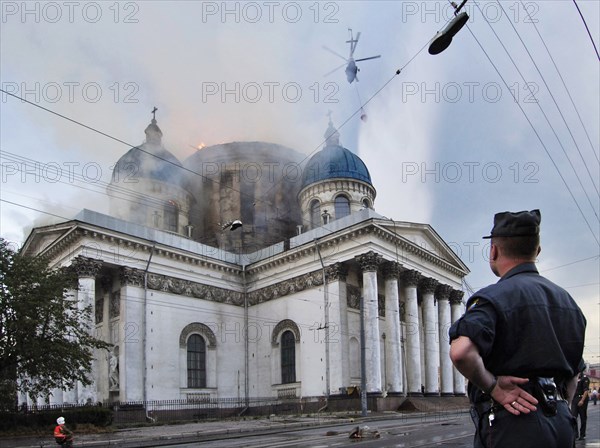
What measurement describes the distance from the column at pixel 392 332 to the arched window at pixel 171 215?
1701cm

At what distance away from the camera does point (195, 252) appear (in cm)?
3744

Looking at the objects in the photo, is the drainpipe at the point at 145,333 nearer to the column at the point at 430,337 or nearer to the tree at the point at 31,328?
the tree at the point at 31,328

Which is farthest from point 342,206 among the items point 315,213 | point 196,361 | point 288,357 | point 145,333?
point 145,333

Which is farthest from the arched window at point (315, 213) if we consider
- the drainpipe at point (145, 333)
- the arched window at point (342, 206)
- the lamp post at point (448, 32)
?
the lamp post at point (448, 32)

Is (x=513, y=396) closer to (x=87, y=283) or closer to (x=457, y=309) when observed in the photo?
(x=87, y=283)

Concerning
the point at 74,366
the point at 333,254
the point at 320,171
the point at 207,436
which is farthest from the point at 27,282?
the point at 320,171

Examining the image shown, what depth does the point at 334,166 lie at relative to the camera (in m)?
45.6

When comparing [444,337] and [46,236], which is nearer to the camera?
[46,236]

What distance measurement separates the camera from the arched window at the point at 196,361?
36.1 meters

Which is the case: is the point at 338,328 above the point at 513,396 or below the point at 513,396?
below

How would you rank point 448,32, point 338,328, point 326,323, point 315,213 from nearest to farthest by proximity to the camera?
1. point 448,32
2. point 338,328
3. point 326,323
4. point 315,213

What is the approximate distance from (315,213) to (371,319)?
45.0 feet

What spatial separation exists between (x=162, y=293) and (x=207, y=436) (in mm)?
15249

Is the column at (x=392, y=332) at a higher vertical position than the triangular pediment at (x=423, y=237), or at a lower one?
lower
